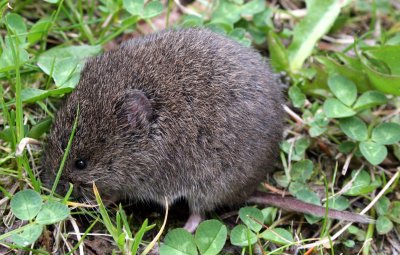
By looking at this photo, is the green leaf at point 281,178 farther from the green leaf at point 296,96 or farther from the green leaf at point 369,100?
the green leaf at point 369,100

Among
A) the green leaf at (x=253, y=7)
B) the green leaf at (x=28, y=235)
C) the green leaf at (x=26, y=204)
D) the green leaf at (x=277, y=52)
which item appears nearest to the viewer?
the green leaf at (x=28, y=235)

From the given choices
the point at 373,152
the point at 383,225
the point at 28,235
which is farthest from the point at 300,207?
the point at 28,235

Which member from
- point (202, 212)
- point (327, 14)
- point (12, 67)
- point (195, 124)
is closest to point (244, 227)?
point (202, 212)

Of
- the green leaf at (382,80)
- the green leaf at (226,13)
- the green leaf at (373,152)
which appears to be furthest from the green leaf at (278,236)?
the green leaf at (226,13)

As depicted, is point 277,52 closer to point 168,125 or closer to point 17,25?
point 168,125

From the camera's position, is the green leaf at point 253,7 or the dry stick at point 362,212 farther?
the green leaf at point 253,7

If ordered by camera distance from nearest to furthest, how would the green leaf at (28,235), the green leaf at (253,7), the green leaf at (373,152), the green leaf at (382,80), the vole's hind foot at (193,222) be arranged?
the green leaf at (28,235) < the vole's hind foot at (193,222) < the green leaf at (373,152) < the green leaf at (382,80) < the green leaf at (253,7)

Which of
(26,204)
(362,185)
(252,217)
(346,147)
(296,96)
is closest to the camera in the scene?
(26,204)
